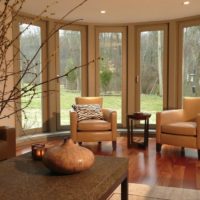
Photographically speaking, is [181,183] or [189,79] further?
[189,79]

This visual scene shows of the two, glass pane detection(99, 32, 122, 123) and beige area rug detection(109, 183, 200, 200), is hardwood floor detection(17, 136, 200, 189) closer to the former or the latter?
beige area rug detection(109, 183, 200, 200)

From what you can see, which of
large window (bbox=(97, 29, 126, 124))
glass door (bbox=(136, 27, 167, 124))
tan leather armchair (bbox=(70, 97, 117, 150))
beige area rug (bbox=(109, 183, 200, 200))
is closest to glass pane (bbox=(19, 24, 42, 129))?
tan leather armchair (bbox=(70, 97, 117, 150))

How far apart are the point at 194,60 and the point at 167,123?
1696mm

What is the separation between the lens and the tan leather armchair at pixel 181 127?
4156 mm

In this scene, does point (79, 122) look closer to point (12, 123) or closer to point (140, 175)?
point (12, 123)

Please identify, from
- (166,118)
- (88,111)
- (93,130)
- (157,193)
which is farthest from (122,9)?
(157,193)

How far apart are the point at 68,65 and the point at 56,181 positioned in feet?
14.3

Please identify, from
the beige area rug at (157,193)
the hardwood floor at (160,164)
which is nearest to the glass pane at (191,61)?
the hardwood floor at (160,164)

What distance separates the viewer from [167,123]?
15.0 feet

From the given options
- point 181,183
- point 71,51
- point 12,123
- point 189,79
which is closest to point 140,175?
point 181,183

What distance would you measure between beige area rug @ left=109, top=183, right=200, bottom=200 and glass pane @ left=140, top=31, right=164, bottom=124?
3143 mm

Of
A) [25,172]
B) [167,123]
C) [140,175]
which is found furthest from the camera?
[167,123]

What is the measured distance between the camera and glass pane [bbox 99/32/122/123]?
6.13m

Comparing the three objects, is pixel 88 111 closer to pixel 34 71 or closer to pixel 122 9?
pixel 34 71
